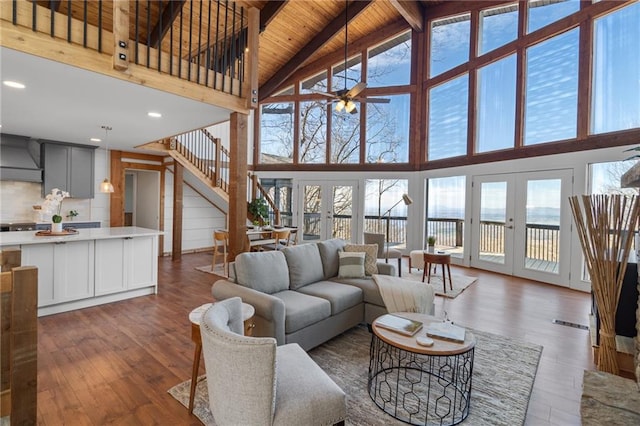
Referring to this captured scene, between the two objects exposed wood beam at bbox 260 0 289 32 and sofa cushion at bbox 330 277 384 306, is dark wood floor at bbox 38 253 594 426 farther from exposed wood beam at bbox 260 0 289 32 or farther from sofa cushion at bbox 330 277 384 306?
exposed wood beam at bbox 260 0 289 32

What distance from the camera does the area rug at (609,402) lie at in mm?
1817

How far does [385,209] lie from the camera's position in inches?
319

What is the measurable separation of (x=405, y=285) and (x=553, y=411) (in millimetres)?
1445

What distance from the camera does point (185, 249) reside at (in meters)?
8.00

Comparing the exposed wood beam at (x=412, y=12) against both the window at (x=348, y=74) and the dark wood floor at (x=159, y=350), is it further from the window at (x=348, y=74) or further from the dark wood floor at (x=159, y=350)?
the dark wood floor at (x=159, y=350)

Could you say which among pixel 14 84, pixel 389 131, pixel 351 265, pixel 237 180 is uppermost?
pixel 389 131

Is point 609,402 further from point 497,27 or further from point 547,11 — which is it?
point 497,27

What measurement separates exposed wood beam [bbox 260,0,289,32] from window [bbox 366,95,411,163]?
129 inches

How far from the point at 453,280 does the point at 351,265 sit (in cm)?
276

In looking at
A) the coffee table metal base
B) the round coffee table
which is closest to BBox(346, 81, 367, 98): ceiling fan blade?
the round coffee table

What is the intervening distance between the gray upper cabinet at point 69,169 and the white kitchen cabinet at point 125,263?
2.96 meters

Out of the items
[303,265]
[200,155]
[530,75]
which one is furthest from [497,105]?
[200,155]

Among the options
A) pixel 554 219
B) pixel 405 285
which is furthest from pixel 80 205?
pixel 554 219

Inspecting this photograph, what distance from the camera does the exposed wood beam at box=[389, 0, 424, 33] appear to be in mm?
6598
